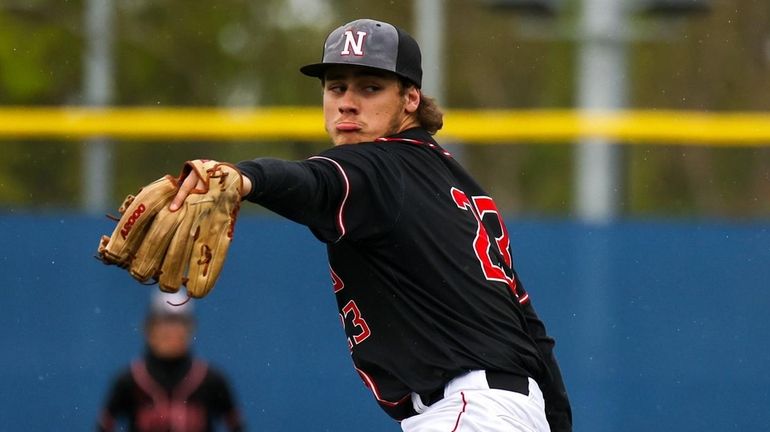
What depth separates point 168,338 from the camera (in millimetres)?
6816

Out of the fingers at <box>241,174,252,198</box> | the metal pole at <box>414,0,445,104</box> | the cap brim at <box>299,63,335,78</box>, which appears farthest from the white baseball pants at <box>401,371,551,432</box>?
the metal pole at <box>414,0,445,104</box>

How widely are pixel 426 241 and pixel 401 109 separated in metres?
0.50

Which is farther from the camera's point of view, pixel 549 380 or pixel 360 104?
pixel 549 380

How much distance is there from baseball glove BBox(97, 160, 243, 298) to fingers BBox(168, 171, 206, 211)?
1 cm

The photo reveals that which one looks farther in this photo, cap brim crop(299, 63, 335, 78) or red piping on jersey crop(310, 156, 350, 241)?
cap brim crop(299, 63, 335, 78)

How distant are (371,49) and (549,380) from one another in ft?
3.76

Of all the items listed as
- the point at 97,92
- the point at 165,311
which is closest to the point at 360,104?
the point at 165,311

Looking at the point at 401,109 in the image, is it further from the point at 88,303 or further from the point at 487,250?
the point at 88,303

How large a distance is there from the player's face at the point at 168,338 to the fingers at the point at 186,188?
361 cm

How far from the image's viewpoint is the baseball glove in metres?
3.24

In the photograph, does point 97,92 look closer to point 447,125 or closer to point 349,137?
point 447,125

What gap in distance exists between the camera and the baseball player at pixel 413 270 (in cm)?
366

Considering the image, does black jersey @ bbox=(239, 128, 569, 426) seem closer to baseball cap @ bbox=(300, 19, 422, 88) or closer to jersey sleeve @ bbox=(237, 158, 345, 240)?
jersey sleeve @ bbox=(237, 158, 345, 240)

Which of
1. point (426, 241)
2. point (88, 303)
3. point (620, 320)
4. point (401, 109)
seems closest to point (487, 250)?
point (426, 241)
